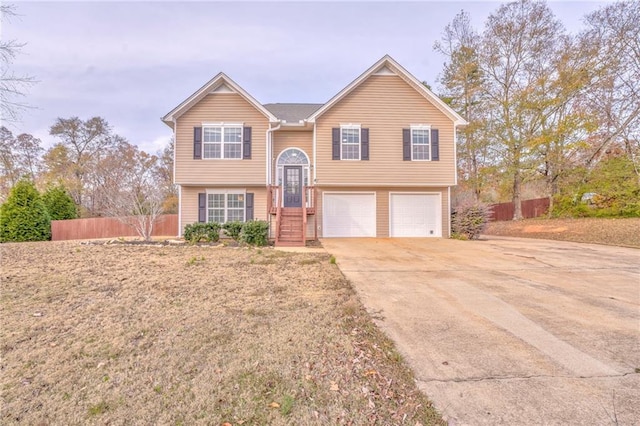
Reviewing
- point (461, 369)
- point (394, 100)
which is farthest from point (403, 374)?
point (394, 100)

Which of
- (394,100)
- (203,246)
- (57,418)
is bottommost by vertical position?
(57,418)

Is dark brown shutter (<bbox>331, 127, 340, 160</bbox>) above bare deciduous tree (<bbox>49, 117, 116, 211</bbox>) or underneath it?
underneath

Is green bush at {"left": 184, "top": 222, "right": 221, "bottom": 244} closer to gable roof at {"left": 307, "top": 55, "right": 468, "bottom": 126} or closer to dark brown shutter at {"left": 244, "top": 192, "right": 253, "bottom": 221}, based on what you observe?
dark brown shutter at {"left": 244, "top": 192, "right": 253, "bottom": 221}

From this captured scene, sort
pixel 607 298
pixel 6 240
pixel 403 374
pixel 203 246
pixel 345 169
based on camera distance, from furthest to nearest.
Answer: pixel 6 240, pixel 345 169, pixel 203 246, pixel 607 298, pixel 403 374

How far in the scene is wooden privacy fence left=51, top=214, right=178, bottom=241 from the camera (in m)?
16.6

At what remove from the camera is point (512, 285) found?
5.53m

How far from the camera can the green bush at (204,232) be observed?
36.0 feet

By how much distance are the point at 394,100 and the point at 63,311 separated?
12.8m

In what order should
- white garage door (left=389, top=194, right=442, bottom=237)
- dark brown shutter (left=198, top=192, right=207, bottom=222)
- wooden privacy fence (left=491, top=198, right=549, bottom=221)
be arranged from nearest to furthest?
dark brown shutter (left=198, top=192, right=207, bottom=222) → white garage door (left=389, top=194, right=442, bottom=237) → wooden privacy fence (left=491, top=198, right=549, bottom=221)

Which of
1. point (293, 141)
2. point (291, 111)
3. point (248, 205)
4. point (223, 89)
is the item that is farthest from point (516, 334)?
point (291, 111)

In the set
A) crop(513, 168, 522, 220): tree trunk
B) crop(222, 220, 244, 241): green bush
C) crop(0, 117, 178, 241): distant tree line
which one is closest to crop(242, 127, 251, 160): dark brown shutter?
crop(222, 220, 244, 241): green bush

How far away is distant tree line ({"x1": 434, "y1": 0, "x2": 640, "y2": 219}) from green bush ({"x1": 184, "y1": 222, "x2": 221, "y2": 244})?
41.2ft

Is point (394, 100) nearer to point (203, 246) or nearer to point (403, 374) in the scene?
point (203, 246)

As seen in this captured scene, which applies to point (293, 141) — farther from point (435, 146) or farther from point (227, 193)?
point (435, 146)
